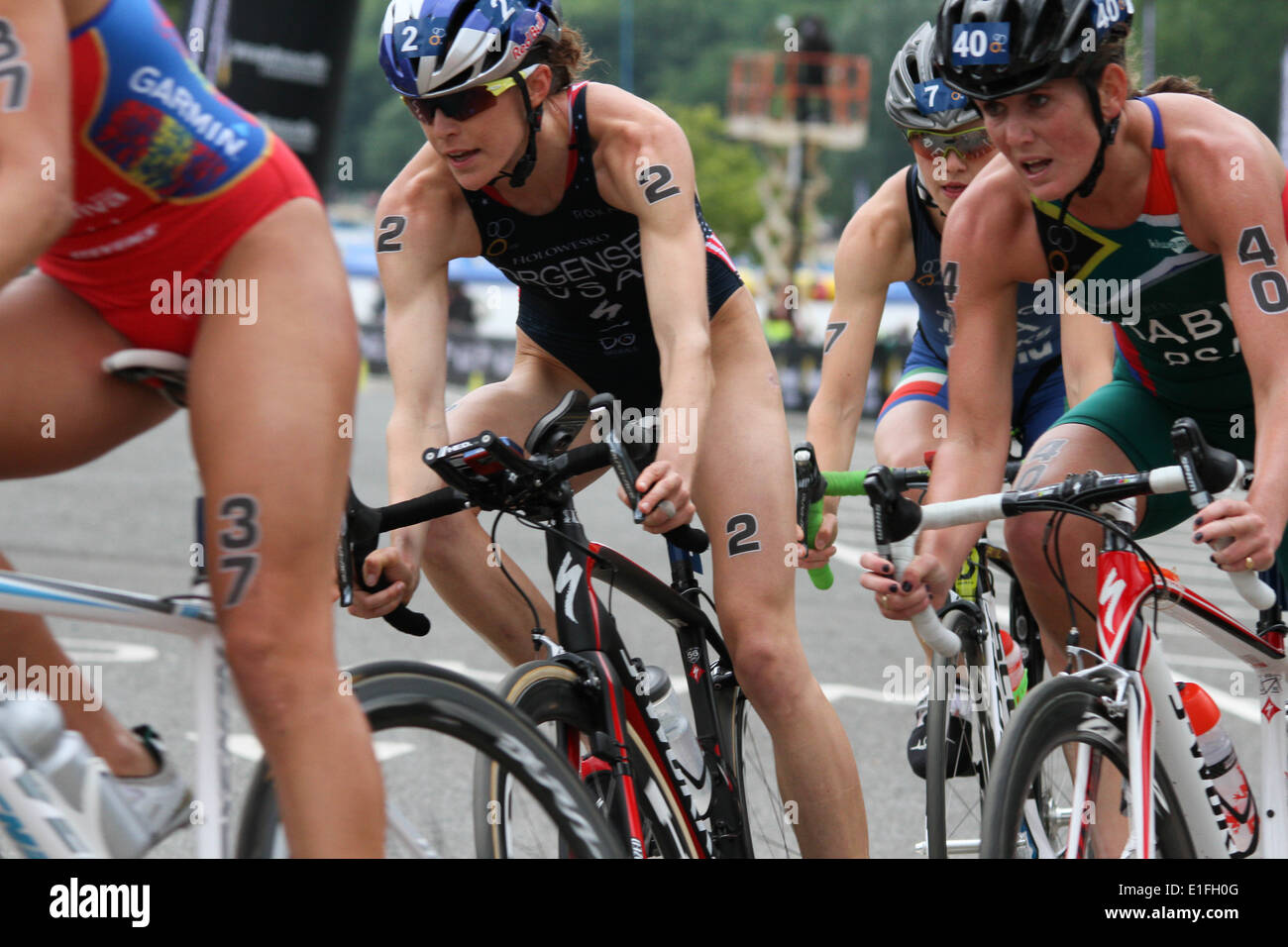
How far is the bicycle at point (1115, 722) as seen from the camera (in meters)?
3.14

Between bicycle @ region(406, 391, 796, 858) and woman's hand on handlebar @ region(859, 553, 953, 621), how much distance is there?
1.66 feet

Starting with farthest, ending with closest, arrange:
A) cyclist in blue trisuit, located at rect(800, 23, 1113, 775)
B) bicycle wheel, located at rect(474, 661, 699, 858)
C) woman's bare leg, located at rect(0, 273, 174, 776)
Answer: cyclist in blue trisuit, located at rect(800, 23, 1113, 775) → bicycle wheel, located at rect(474, 661, 699, 858) → woman's bare leg, located at rect(0, 273, 174, 776)

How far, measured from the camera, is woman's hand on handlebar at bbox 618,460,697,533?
334cm

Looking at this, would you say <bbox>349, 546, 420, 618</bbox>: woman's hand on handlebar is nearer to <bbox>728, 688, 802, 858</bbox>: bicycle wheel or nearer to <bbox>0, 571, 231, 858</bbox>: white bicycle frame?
<bbox>0, 571, 231, 858</bbox>: white bicycle frame

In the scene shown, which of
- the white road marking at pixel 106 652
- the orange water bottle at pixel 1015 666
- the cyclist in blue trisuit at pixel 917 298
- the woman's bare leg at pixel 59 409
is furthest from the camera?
the white road marking at pixel 106 652

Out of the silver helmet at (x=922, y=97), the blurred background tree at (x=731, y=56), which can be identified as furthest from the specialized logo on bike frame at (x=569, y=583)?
the blurred background tree at (x=731, y=56)

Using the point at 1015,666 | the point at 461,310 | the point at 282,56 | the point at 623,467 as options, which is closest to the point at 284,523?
the point at 623,467

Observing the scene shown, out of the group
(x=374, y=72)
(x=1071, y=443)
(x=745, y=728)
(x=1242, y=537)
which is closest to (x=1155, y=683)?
(x=1242, y=537)

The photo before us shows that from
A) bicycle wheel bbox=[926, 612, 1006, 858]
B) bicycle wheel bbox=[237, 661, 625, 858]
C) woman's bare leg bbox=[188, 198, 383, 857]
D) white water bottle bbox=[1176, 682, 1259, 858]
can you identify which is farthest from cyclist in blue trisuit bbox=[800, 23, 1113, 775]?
woman's bare leg bbox=[188, 198, 383, 857]

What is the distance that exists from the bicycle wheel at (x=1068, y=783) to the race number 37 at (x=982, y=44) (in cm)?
132

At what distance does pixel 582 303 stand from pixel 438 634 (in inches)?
191

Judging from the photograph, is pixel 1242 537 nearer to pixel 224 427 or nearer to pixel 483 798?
pixel 483 798

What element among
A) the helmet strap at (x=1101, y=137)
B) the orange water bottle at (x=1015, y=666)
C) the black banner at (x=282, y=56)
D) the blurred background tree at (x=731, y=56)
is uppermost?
the blurred background tree at (x=731, y=56)

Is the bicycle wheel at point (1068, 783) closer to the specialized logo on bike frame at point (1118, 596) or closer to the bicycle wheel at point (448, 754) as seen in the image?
the specialized logo on bike frame at point (1118, 596)
